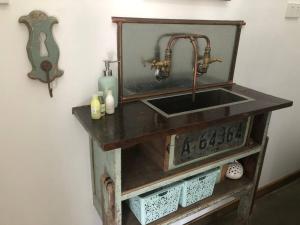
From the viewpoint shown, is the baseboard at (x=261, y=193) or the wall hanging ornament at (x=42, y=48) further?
the baseboard at (x=261, y=193)

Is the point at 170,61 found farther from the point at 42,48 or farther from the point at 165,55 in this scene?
the point at 42,48

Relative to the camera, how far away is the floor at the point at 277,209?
1874mm

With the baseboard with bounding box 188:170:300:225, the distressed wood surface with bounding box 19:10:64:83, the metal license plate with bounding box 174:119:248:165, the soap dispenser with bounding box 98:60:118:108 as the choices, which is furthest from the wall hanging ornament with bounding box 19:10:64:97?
the baseboard with bounding box 188:170:300:225

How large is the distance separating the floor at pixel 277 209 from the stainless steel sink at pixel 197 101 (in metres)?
0.93

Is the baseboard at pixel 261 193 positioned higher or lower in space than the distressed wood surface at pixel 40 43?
lower

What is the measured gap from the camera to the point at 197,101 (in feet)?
4.20

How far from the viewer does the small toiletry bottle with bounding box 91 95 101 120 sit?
0.95m

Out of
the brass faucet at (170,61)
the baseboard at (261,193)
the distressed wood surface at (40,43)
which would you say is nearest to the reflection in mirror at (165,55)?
the brass faucet at (170,61)

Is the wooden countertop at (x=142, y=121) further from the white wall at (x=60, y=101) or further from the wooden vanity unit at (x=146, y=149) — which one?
the white wall at (x=60, y=101)

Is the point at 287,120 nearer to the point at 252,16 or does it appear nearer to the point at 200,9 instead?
the point at 252,16

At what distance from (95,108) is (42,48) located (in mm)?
281

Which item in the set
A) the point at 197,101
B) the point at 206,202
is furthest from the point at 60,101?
the point at 206,202

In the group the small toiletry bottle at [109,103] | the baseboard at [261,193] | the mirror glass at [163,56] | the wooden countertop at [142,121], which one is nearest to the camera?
the wooden countertop at [142,121]

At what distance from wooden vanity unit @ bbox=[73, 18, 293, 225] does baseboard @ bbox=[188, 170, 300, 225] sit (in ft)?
1.56
